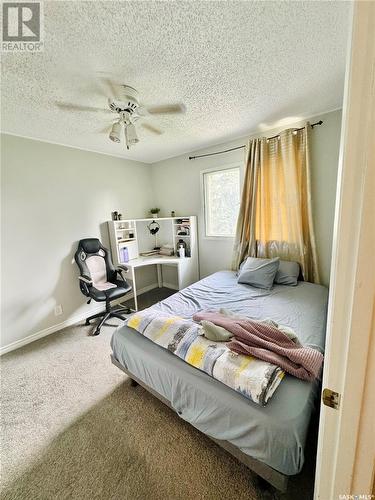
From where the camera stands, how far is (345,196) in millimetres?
443

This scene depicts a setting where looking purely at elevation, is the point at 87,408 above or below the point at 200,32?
below

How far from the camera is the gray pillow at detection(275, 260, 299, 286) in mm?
2391

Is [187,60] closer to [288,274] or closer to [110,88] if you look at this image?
[110,88]

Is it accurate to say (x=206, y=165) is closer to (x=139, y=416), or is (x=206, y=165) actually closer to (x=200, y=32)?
(x=200, y=32)

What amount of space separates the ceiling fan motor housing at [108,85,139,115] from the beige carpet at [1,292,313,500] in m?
2.47

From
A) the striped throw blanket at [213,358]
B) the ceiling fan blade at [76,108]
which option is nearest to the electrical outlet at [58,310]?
the striped throw blanket at [213,358]

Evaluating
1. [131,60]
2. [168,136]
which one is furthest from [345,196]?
[168,136]

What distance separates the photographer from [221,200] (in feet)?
10.8

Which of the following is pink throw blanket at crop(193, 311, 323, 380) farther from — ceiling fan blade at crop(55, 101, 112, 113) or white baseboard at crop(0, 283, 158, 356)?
white baseboard at crop(0, 283, 158, 356)

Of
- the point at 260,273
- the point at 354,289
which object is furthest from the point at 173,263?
the point at 354,289

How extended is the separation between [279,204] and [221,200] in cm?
98

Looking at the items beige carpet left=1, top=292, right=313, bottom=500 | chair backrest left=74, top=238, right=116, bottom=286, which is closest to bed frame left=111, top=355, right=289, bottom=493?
beige carpet left=1, top=292, right=313, bottom=500

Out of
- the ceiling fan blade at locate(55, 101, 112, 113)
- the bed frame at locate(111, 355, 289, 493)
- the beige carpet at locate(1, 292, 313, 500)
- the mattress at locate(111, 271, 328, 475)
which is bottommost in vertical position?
the beige carpet at locate(1, 292, 313, 500)

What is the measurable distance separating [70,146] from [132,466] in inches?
135
